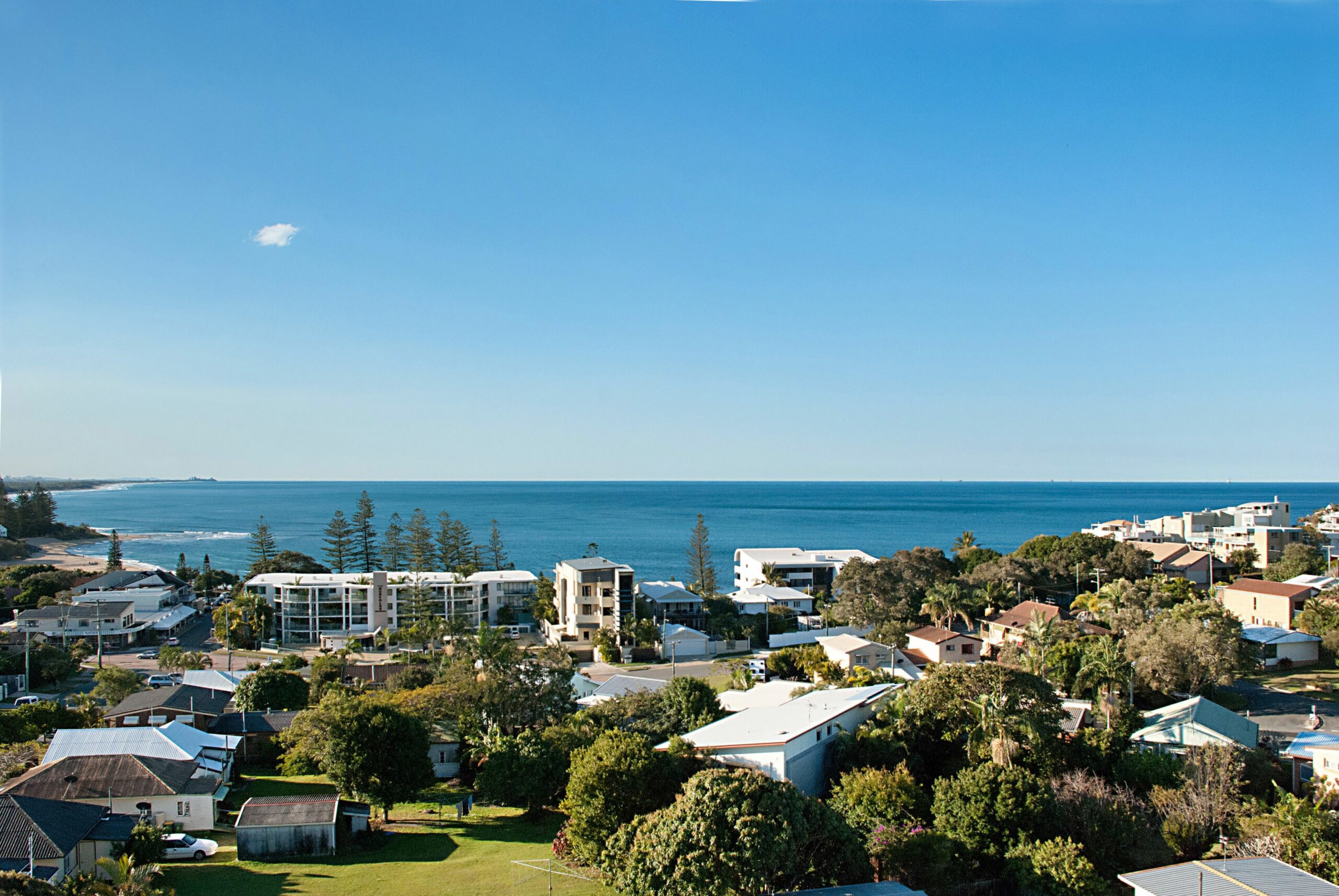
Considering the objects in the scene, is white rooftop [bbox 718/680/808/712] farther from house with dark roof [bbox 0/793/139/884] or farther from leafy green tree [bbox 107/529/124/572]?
leafy green tree [bbox 107/529/124/572]

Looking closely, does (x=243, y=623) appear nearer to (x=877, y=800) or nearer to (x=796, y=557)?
(x=796, y=557)

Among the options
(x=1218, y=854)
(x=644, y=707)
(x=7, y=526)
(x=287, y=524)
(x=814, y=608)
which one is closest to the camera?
(x=1218, y=854)

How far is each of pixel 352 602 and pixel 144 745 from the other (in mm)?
26063

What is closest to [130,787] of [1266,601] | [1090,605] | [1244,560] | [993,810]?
[993,810]

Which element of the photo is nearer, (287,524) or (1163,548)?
(1163,548)

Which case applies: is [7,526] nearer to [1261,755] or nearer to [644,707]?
[644,707]

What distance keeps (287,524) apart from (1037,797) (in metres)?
129

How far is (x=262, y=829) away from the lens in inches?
615

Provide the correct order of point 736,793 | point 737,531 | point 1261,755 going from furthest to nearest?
point 737,531
point 1261,755
point 736,793

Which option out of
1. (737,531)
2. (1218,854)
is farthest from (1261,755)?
(737,531)

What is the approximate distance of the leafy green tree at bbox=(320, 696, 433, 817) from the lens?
58.5 ft

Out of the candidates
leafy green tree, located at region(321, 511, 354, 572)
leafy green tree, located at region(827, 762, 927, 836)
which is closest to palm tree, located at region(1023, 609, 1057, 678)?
leafy green tree, located at region(827, 762, 927, 836)

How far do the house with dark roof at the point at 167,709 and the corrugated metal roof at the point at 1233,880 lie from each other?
75.4 ft

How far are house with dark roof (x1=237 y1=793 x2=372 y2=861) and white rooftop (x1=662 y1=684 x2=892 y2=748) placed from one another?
7056 millimetres
